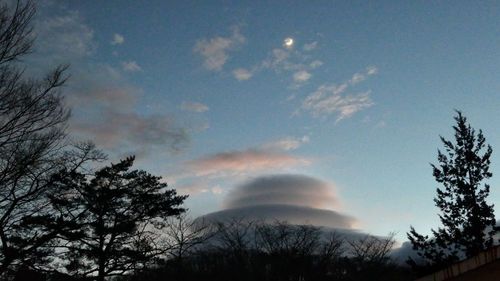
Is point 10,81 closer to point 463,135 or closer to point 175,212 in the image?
point 175,212

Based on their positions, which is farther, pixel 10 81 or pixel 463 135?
pixel 463 135

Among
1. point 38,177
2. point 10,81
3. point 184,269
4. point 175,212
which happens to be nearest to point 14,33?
point 10,81

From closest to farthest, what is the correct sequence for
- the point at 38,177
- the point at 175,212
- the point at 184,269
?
the point at 38,177, the point at 175,212, the point at 184,269

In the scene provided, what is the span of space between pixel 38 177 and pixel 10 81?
2.94m

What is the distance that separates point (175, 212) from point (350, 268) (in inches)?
1157

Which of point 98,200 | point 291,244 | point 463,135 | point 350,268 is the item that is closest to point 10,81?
point 98,200

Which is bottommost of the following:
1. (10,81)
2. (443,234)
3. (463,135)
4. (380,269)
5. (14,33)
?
(380,269)

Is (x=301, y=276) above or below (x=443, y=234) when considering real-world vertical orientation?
below

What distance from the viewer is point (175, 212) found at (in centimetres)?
3108

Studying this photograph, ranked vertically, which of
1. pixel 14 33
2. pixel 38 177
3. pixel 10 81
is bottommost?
pixel 38 177

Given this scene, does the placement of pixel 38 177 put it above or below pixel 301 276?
above

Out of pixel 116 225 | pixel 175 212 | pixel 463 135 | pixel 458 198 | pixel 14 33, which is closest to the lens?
pixel 14 33

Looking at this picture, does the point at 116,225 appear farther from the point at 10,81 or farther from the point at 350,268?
the point at 350,268

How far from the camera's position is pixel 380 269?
53.6 metres
